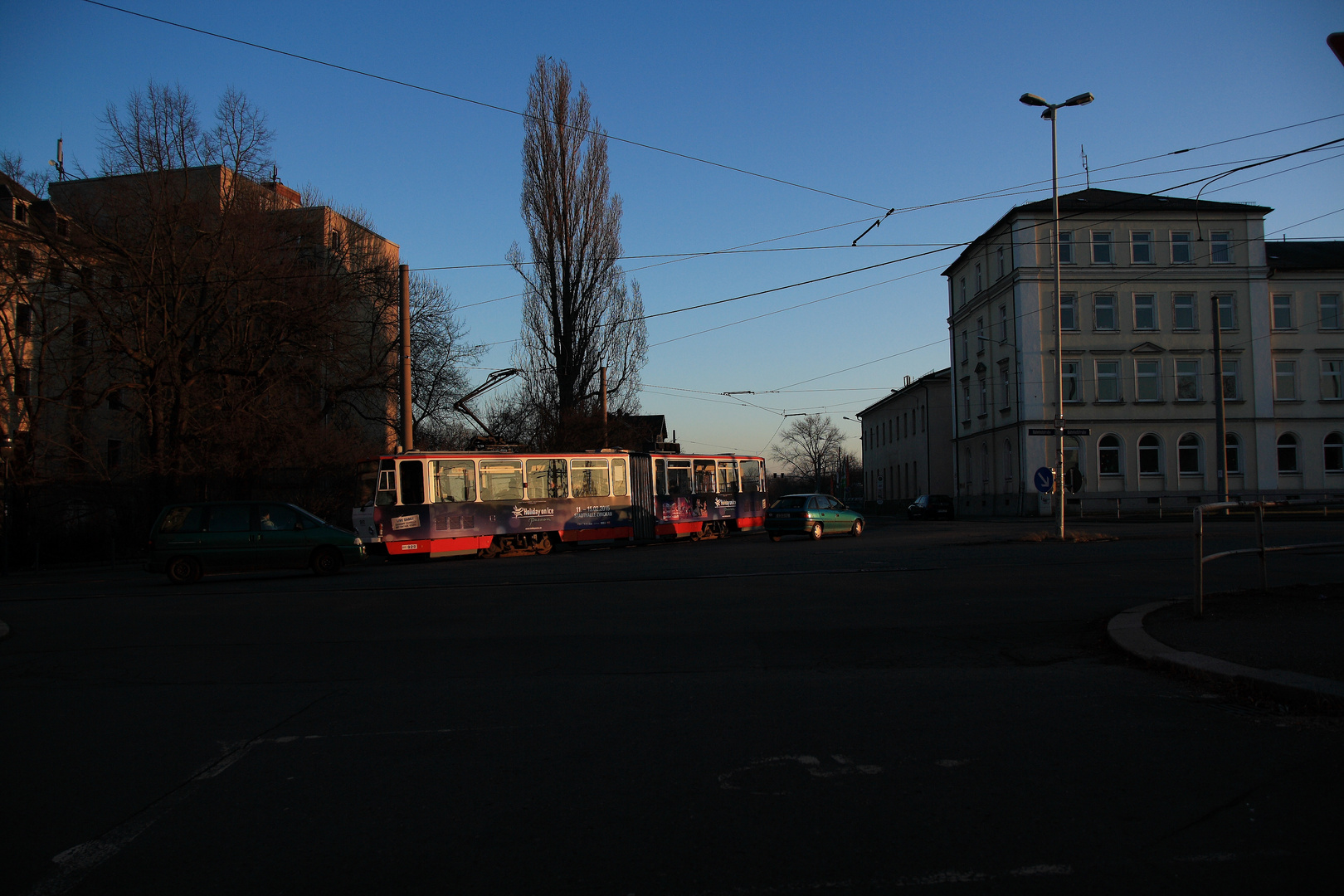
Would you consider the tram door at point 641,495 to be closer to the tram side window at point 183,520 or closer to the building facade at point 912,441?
the tram side window at point 183,520

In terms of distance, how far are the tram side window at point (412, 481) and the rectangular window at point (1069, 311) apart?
39.7 metres

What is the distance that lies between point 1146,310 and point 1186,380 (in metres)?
4.53

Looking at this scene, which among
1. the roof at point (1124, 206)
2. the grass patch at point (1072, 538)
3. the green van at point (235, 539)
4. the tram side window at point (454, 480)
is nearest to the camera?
the green van at point (235, 539)

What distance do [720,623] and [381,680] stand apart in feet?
13.9

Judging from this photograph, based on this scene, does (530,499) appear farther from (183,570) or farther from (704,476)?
(183,570)

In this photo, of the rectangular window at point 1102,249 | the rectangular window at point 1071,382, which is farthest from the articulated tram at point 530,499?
the rectangular window at point 1102,249

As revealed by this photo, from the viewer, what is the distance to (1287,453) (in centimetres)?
5203

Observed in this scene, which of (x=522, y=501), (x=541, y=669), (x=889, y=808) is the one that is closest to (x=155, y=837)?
(x=889, y=808)

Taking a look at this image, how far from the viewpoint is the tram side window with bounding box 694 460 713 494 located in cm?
3406

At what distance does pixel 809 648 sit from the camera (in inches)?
359

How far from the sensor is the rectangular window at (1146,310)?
5181cm

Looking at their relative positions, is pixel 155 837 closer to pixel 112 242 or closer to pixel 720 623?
pixel 720 623

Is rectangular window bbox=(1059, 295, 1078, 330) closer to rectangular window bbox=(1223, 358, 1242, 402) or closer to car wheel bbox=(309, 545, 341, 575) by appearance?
rectangular window bbox=(1223, 358, 1242, 402)

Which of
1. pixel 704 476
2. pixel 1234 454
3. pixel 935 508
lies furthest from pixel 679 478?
pixel 1234 454
